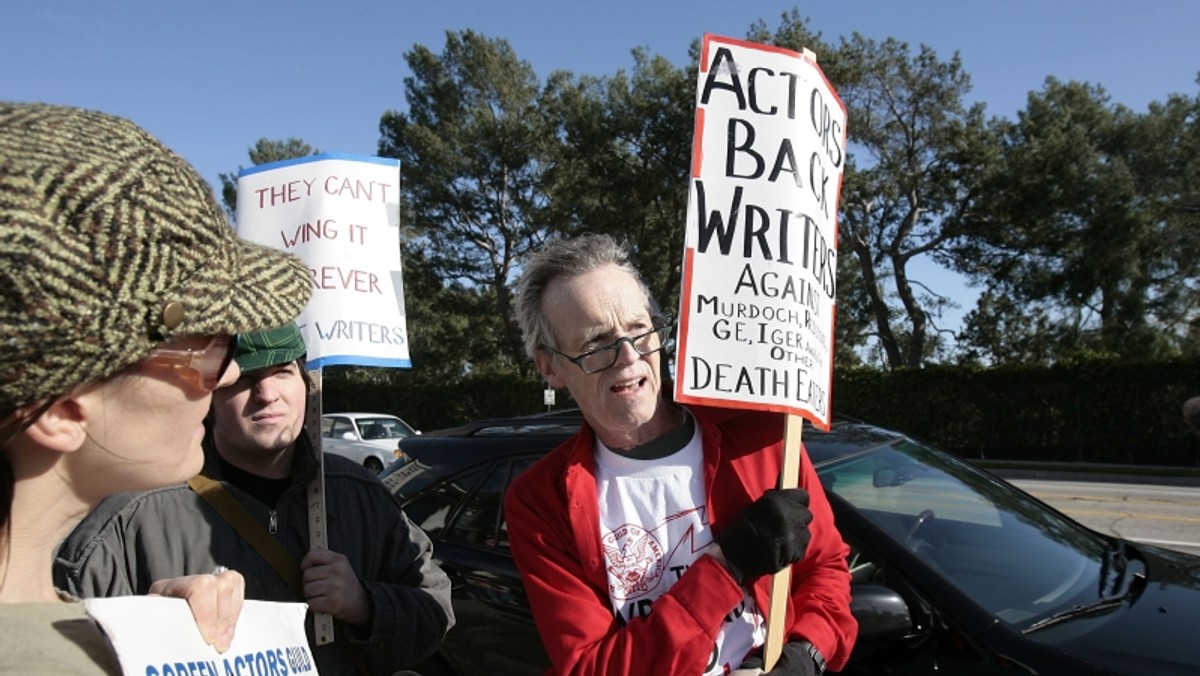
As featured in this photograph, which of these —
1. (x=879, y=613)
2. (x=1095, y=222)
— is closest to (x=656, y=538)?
(x=879, y=613)

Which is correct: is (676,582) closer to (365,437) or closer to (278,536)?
(278,536)

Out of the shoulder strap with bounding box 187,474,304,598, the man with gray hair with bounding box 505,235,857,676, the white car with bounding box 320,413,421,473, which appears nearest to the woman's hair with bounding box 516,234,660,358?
the man with gray hair with bounding box 505,235,857,676

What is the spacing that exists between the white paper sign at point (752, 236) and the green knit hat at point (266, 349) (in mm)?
1043

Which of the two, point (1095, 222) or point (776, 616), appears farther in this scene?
point (1095, 222)

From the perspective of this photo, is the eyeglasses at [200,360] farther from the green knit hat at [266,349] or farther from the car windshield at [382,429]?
the car windshield at [382,429]

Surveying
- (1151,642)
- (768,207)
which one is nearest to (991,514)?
(1151,642)

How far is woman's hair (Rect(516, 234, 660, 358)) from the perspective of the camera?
2.26m

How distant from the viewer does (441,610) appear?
243 centimetres

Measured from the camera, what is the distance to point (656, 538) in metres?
2.12

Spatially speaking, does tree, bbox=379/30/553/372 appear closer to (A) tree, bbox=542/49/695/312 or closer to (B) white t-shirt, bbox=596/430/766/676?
(A) tree, bbox=542/49/695/312

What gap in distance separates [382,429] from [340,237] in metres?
17.1

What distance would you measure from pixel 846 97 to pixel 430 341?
1984 cm

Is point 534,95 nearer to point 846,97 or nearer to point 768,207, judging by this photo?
point 846,97

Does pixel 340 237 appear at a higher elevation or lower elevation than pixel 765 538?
higher
